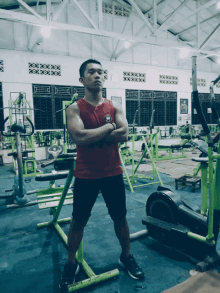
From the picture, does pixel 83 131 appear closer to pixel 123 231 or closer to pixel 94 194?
pixel 94 194

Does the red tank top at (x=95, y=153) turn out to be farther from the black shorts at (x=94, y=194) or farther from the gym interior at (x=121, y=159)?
the gym interior at (x=121, y=159)

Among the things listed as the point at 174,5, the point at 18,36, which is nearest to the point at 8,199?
the point at 18,36

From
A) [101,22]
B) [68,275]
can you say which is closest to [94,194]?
[68,275]

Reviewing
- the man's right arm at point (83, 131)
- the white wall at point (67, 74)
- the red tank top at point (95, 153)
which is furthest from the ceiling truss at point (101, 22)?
the man's right arm at point (83, 131)

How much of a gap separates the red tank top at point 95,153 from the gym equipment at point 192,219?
663mm

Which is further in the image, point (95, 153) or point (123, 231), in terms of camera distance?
point (123, 231)

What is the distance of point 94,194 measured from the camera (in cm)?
148

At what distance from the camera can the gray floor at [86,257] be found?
61.9 inches

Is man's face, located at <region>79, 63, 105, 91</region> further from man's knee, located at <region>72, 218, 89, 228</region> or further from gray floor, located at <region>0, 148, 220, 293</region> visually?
gray floor, located at <region>0, 148, 220, 293</region>

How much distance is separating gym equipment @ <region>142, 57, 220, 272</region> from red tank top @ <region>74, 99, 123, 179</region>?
2.18 feet

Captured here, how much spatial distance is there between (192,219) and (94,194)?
1.03m

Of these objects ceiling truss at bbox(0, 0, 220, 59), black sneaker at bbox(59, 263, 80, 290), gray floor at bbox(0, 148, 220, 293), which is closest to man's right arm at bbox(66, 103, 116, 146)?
black sneaker at bbox(59, 263, 80, 290)

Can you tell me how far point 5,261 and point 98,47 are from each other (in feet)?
30.0

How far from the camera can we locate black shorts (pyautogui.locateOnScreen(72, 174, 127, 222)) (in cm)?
143
